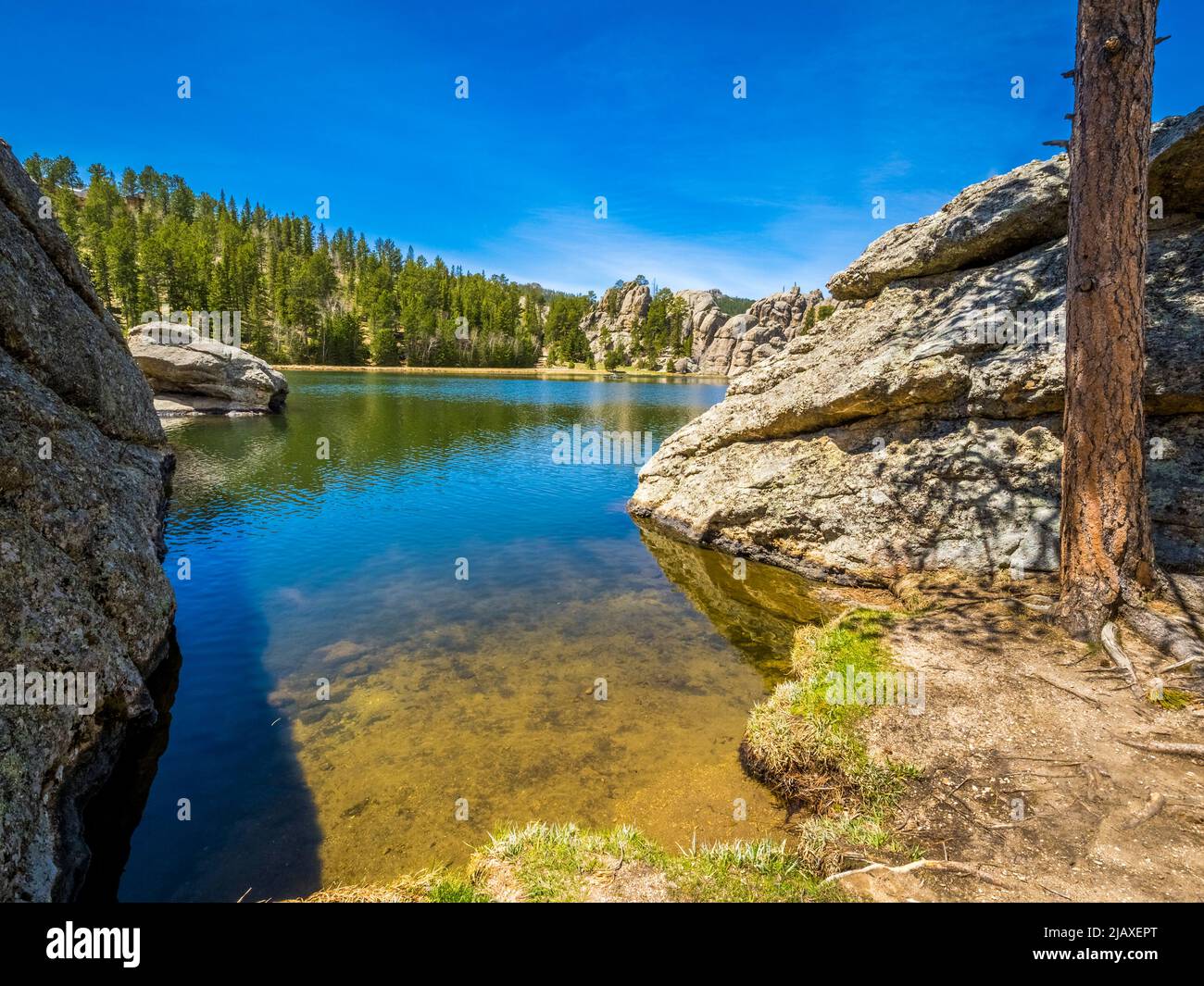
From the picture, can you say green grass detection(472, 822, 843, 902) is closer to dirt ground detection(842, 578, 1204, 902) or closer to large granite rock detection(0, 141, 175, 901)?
dirt ground detection(842, 578, 1204, 902)

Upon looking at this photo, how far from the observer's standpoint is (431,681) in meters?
11.6

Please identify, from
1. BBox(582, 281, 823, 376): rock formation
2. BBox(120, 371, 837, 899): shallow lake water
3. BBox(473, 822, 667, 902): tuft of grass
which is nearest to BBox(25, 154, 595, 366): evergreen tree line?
BBox(582, 281, 823, 376): rock formation

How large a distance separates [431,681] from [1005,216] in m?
19.5

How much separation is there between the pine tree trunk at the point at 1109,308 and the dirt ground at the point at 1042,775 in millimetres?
1307

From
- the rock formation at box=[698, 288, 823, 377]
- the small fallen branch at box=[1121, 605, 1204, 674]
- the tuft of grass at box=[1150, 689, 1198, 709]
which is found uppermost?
the rock formation at box=[698, 288, 823, 377]

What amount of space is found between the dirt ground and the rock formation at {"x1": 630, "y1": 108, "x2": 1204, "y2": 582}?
414cm

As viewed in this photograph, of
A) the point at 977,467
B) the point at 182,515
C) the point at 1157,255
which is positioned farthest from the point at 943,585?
the point at 182,515

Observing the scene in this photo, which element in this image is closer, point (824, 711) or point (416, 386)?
point (824, 711)

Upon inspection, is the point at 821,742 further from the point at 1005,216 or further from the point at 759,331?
the point at 759,331

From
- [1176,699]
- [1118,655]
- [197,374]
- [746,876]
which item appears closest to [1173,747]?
[1176,699]

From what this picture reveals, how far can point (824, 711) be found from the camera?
29.7 ft

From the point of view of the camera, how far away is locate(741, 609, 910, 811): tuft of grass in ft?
25.2
